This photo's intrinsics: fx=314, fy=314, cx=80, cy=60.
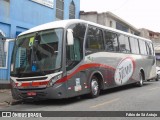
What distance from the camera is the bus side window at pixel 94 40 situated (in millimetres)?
13078

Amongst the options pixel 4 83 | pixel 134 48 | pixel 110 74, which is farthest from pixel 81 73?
pixel 134 48

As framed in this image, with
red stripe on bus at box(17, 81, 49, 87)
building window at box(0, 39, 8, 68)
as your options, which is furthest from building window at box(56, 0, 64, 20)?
red stripe on bus at box(17, 81, 49, 87)

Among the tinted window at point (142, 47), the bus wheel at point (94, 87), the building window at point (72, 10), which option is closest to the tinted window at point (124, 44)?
the tinted window at point (142, 47)

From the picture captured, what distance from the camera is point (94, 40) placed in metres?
13.6

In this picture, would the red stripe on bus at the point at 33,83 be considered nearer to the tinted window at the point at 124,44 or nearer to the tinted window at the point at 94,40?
the tinted window at the point at 94,40

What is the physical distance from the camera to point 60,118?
8547 mm

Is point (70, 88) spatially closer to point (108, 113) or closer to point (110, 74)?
point (108, 113)

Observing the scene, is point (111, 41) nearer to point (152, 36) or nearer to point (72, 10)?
point (72, 10)

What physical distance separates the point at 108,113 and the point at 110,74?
5.85 meters

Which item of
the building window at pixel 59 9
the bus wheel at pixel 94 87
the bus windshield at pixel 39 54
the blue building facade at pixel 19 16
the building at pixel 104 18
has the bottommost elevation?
the bus wheel at pixel 94 87

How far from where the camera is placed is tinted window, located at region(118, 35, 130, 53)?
54.9ft

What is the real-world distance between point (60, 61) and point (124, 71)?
21.8 ft

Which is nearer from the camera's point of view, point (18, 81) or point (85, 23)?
point (18, 81)

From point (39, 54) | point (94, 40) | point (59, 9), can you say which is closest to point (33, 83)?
point (39, 54)
